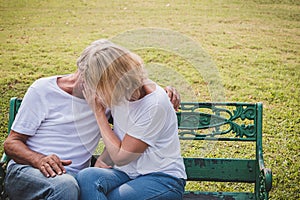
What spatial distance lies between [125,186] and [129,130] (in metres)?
0.31

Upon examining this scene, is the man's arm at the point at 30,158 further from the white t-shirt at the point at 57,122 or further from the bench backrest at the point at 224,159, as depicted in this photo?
the bench backrest at the point at 224,159

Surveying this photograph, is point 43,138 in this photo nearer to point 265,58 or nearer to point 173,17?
point 265,58

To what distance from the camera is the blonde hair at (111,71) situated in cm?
271

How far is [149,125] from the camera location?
2.79 m

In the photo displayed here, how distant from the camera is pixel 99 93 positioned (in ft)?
9.18

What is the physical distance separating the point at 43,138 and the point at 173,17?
778 centimetres

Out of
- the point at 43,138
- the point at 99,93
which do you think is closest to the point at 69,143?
the point at 43,138

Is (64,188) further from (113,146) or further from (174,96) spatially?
(174,96)

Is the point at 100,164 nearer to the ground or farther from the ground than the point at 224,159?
farther from the ground

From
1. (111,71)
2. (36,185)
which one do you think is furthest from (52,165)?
(111,71)

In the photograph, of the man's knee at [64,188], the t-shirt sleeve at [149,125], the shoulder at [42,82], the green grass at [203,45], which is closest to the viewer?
the man's knee at [64,188]

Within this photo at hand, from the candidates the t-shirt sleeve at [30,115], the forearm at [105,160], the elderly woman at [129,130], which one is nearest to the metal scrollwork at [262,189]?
the elderly woman at [129,130]

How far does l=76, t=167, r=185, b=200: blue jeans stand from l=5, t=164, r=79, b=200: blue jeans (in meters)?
0.07

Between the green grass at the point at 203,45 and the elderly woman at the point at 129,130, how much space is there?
68 centimetres
